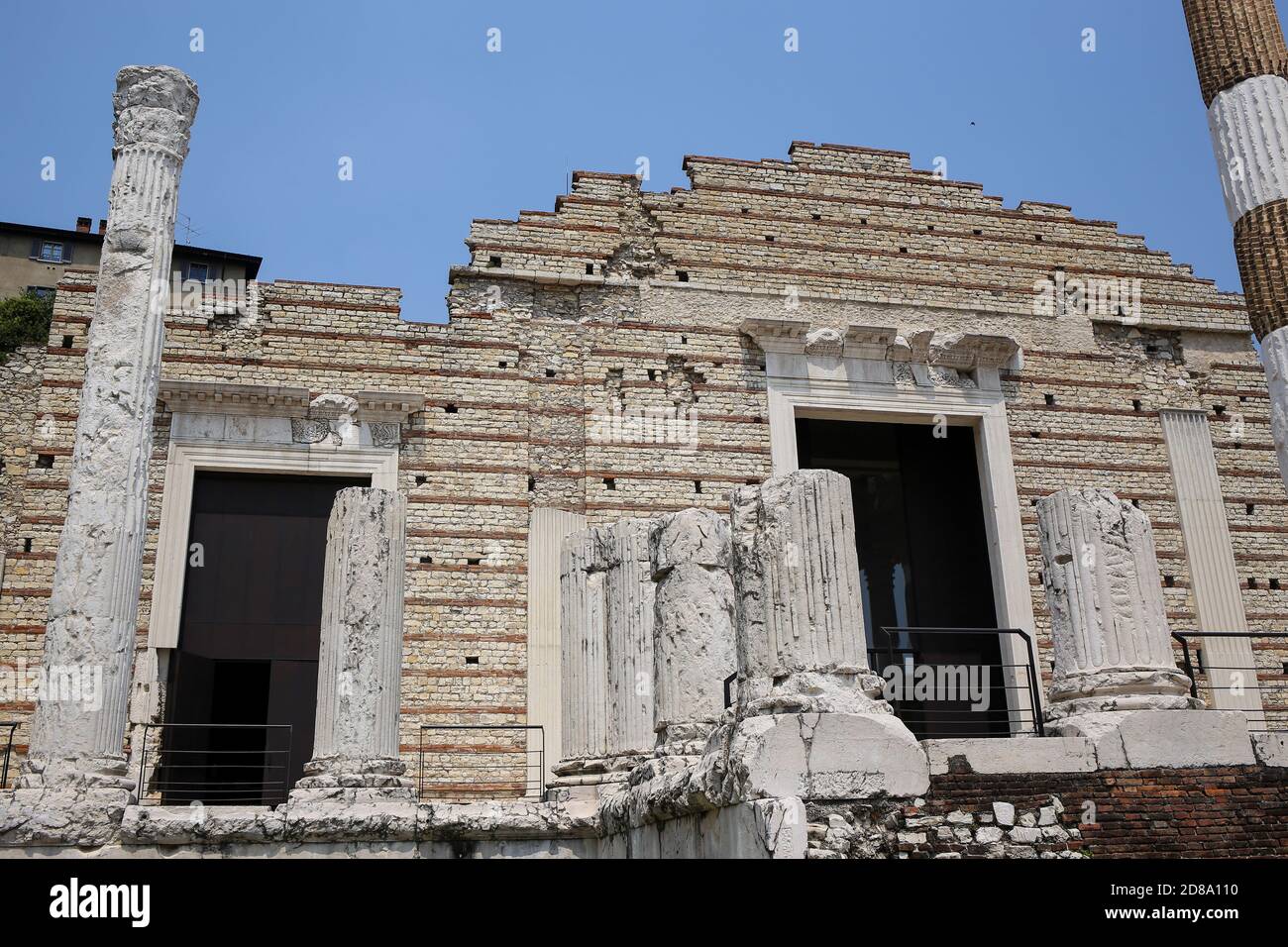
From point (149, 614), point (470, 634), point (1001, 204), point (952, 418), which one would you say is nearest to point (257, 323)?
point (149, 614)

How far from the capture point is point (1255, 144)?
11.2 m

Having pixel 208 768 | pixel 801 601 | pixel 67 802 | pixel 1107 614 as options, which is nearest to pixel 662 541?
pixel 801 601

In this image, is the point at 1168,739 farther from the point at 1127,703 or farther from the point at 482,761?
the point at 482,761

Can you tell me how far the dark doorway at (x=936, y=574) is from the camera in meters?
14.5

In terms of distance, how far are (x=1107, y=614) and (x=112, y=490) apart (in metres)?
7.66

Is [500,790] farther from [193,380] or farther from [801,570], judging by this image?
[801,570]

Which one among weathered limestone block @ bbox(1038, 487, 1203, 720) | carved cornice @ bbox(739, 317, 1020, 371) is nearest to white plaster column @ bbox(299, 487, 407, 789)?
weathered limestone block @ bbox(1038, 487, 1203, 720)

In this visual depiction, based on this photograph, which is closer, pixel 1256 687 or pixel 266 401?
pixel 266 401

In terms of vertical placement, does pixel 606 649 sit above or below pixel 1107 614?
above

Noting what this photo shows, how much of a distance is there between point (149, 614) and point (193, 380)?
2521mm

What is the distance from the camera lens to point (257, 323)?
44.2 ft

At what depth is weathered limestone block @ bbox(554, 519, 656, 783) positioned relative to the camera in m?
9.18

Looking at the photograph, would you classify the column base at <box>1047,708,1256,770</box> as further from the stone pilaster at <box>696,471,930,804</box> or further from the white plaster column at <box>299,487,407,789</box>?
the white plaster column at <box>299,487,407,789</box>

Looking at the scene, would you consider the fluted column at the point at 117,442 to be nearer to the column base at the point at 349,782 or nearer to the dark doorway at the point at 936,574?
the column base at the point at 349,782
